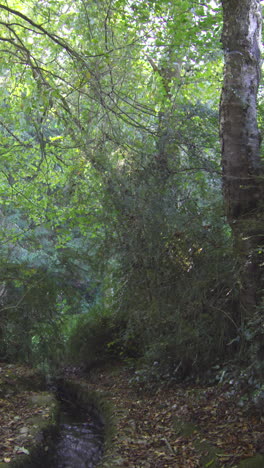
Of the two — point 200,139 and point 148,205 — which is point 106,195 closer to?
point 148,205

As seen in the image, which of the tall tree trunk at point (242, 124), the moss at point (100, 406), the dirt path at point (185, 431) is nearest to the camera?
the dirt path at point (185, 431)

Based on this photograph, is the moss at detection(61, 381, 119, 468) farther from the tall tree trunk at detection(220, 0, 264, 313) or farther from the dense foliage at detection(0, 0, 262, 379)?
the tall tree trunk at detection(220, 0, 264, 313)

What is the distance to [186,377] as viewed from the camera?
5.96 m

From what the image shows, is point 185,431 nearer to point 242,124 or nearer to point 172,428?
point 172,428

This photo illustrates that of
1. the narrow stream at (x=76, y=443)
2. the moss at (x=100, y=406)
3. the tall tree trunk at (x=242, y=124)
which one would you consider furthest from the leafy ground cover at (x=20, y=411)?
the tall tree trunk at (x=242, y=124)

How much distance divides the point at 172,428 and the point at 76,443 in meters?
1.55

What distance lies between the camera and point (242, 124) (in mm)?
4926

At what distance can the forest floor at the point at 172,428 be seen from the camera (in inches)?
149

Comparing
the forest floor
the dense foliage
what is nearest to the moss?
the forest floor

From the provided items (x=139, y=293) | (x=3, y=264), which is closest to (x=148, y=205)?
(x=139, y=293)

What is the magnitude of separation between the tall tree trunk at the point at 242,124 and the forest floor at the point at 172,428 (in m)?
1.19

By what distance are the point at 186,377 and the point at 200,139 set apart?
3470mm

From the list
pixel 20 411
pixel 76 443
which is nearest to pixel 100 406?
pixel 76 443

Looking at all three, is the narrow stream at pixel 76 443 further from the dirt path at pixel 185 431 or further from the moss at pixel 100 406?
the dirt path at pixel 185 431
